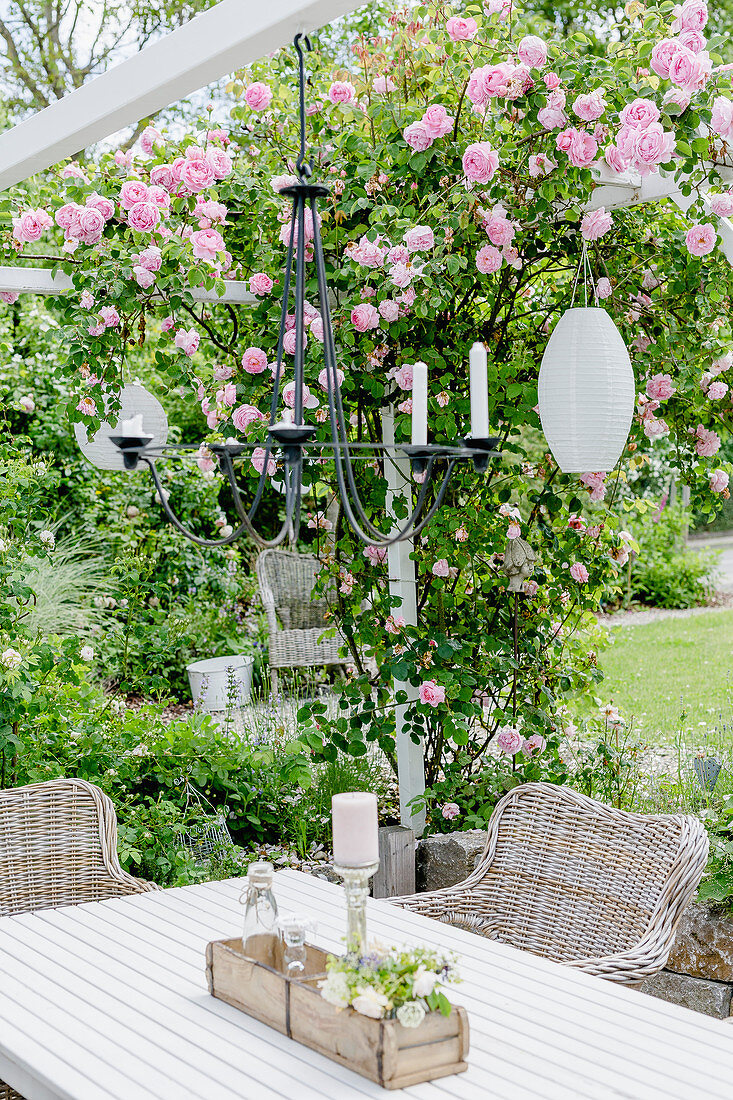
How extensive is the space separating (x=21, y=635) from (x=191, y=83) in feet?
6.92

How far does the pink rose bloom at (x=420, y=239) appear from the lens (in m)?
2.77

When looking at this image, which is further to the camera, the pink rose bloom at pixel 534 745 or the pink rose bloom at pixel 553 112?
the pink rose bloom at pixel 534 745

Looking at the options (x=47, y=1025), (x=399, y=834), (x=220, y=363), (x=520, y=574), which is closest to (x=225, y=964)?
(x=47, y=1025)

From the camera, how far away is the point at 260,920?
6.10ft

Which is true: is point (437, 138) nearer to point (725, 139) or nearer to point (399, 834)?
point (725, 139)

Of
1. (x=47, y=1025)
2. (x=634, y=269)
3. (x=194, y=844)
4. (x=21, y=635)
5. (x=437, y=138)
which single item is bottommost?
(x=194, y=844)

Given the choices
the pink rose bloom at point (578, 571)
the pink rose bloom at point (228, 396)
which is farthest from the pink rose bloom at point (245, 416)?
the pink rose bloom at point (578, 571)

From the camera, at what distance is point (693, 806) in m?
3.54

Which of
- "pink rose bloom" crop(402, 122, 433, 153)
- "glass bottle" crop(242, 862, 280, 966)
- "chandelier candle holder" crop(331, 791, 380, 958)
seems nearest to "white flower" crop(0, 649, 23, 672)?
"glass bottle" crop(242, 862, 280, 966)

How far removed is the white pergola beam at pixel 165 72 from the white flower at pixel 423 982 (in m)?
1.31

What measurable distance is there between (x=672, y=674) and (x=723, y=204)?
180 inches

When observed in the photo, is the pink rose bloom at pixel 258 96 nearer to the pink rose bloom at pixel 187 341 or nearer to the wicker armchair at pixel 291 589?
the pink rose bloom at pixel 187 341

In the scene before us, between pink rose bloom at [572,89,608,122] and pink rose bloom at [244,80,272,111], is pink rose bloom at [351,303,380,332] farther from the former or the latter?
pink rose bloom at [572,89,608,122]

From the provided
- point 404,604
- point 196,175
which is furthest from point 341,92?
point 404,604
